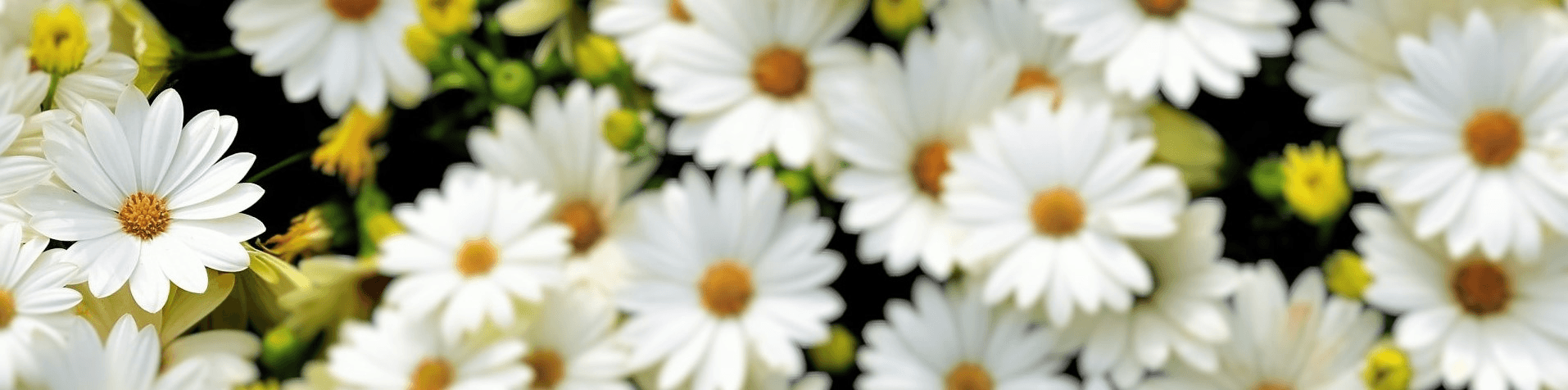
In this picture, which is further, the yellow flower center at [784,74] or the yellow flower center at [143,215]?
the yellow flower center at [784,74]

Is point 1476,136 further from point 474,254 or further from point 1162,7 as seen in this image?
point 474,254

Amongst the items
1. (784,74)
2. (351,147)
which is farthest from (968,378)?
(351,147)

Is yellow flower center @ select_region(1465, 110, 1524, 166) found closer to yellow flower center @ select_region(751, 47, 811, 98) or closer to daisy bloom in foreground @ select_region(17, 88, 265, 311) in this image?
yellow flower center @ select_region(751, 47, 811, 98)

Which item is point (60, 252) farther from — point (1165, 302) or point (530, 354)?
point (1165, 302)

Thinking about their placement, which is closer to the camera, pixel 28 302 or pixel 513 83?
pixel 28 302

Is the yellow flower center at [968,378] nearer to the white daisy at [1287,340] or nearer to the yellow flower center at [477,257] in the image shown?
the white daisy at [1287,340]

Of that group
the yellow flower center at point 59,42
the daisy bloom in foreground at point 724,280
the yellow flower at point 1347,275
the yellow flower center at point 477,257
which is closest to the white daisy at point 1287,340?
the yellow flower at point 1347,275
